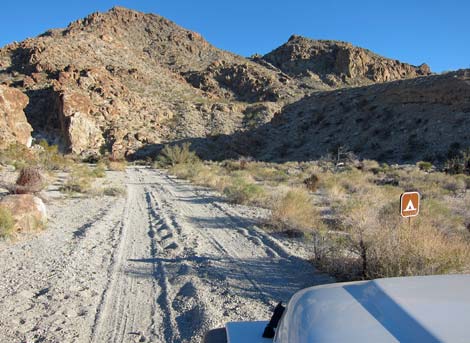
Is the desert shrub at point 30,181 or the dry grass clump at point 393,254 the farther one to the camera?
the desert shrub at point 30,181

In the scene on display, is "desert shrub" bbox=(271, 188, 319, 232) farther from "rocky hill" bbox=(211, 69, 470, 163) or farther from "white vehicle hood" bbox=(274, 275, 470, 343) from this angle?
"rocky hill" bbox=(211, 69, 470, 163)

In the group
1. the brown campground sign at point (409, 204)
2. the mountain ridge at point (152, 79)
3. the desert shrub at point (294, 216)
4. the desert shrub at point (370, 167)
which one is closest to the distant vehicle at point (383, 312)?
the brown campground sign at point (409, 204)

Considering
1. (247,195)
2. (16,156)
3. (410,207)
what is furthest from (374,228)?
(16,156)

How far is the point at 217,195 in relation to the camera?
54.6ft

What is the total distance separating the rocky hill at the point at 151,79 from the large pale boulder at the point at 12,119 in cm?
1589

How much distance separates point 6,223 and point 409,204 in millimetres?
7647

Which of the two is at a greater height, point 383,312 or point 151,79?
point 151,79

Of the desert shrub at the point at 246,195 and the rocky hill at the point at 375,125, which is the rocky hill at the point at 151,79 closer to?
the rocky hill at the point at 375,125

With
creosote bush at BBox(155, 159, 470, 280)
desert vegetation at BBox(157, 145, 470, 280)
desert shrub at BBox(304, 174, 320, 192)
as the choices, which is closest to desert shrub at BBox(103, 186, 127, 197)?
desert vegetation at BBox(157, 145, 470, 280)

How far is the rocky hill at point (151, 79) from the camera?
54062 mm

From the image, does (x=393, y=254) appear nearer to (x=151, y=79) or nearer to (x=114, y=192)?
(x=114, y=192)

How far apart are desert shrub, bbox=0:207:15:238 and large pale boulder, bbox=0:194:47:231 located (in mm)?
405

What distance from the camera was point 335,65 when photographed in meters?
84.9

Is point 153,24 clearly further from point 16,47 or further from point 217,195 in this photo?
point 217,195
